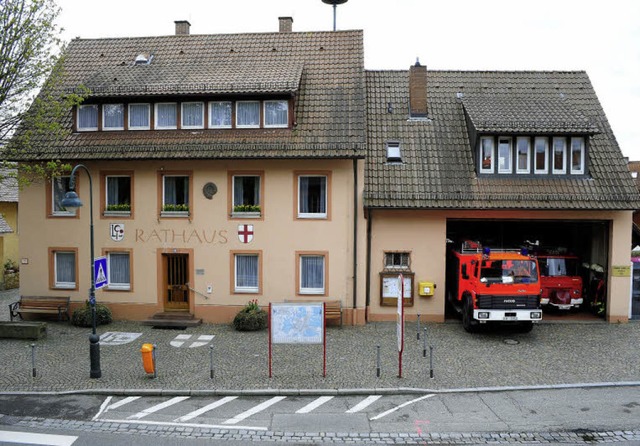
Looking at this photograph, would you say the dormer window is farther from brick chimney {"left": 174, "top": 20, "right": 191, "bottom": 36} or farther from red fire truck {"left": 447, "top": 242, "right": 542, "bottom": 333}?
brick chimney {"left": 174, "top": 20, "right": 191, "bottom": 36}

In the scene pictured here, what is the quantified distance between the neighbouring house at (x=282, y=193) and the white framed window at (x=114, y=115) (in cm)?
5

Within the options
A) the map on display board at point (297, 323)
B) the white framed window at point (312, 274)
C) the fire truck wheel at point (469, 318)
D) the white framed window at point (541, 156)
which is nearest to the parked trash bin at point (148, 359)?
the map on display board at point (297, 323)

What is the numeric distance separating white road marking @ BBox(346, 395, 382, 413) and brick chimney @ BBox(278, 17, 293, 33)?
59.4 ft

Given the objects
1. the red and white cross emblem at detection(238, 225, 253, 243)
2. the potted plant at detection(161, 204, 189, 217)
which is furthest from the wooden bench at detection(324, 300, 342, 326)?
the potted plant at detection(161, 204, 189, 217)

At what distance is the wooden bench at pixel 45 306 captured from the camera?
1923cm

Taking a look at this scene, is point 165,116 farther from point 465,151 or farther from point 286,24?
point 465,151

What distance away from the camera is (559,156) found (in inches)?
768

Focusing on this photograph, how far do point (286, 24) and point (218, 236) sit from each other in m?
11.5

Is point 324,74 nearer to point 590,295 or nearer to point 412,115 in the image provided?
point 412,115

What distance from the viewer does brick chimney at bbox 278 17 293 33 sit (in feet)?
80.1

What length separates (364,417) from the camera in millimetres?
11000

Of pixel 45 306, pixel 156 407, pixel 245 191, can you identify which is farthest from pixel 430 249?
pixel 45 306

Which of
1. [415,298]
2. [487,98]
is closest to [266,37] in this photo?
[487,98]

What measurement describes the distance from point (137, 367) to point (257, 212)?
6.97 metres
